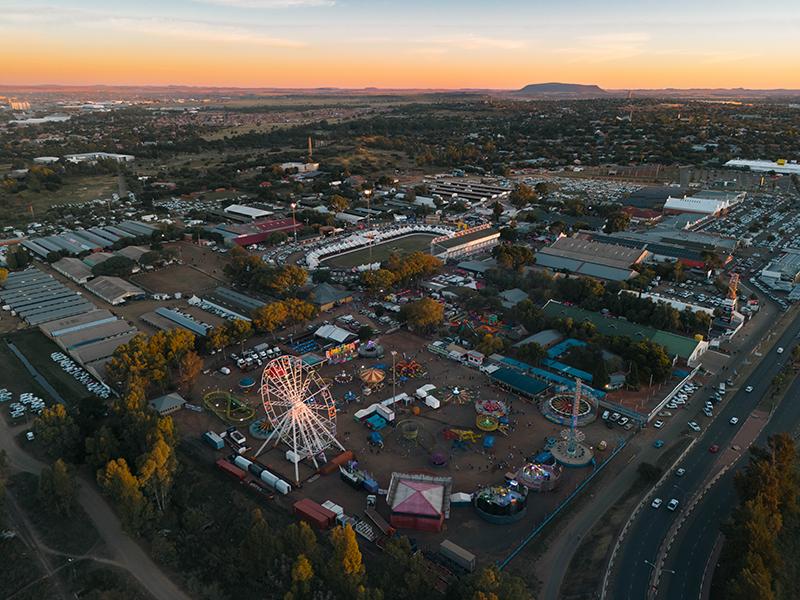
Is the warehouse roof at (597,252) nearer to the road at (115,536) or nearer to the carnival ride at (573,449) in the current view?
the carnival ride at (573,449)

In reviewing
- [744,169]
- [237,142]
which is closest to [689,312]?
[744,169]

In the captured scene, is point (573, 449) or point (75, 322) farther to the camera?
point (75, 322)

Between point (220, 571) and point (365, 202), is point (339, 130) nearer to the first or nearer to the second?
point (365, 202)

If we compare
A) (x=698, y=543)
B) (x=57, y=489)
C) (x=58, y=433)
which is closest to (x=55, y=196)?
(x=58, y=433)

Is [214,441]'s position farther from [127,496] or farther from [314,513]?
[314,513]

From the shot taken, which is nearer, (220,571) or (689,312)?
(220,571)

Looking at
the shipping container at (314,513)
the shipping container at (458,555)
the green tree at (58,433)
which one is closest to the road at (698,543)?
the shipping container at (458,555)

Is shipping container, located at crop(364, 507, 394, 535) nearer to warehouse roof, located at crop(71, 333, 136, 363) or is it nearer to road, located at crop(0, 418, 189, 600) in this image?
road, located at crop(0, 418, 189, 600)
